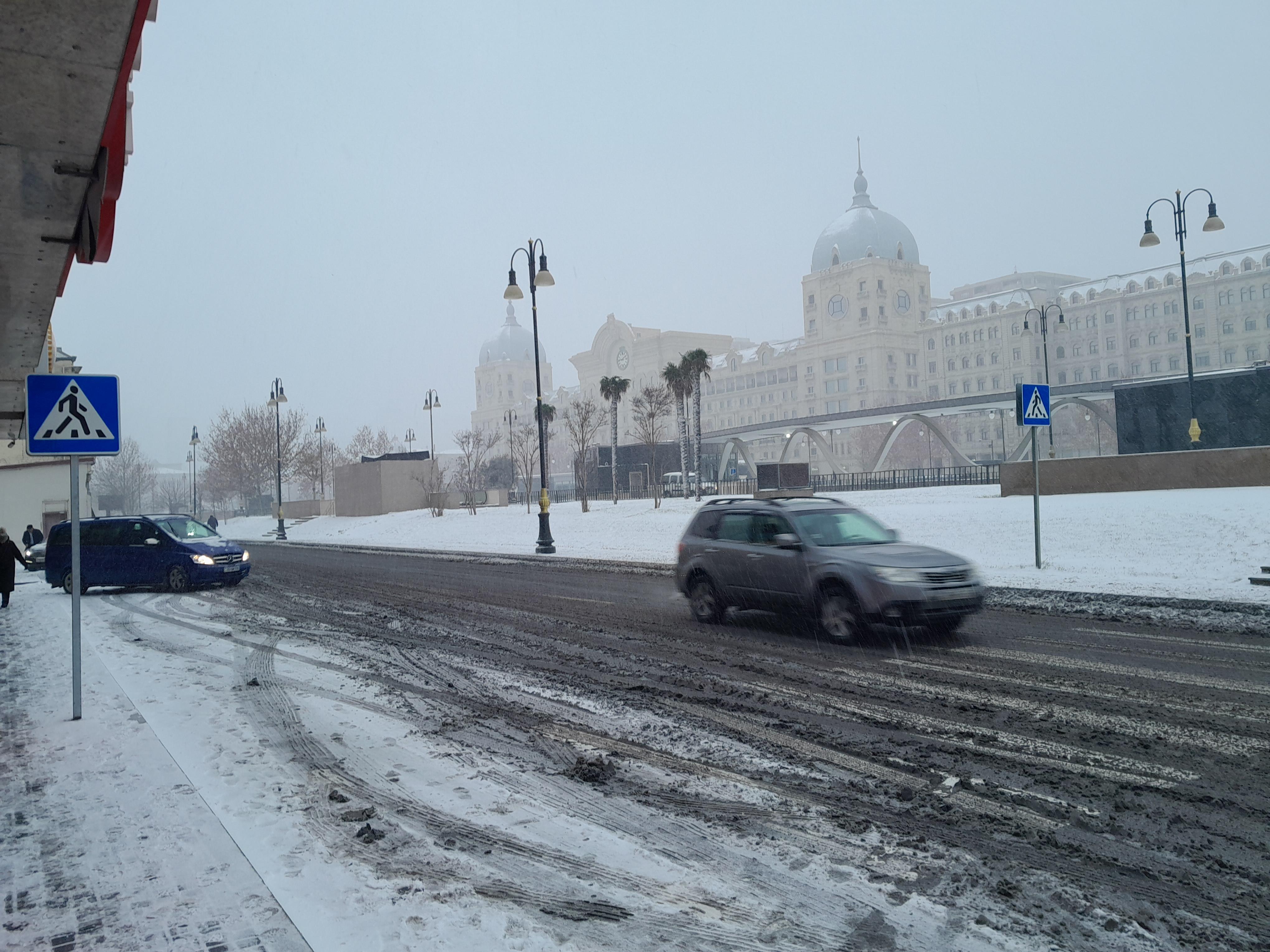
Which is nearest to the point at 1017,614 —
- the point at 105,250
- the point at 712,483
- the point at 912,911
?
the point at 912,911

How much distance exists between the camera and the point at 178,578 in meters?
19.3

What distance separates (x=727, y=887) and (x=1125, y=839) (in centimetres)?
207

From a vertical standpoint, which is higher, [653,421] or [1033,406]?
[653,421]

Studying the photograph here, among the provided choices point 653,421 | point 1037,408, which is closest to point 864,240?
point 653,421

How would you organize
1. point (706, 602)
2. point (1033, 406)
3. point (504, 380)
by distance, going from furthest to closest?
point (504, 380) → point (1033, 406) → point (706, 602)

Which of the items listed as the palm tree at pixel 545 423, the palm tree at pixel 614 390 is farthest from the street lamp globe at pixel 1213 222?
the palm tree at pixel 614 390

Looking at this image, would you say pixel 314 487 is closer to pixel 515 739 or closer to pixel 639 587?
pixel 639 587

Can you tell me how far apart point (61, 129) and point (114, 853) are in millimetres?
5057

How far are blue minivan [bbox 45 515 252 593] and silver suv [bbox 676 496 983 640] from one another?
12.2m

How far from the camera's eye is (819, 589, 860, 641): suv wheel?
32.0ft

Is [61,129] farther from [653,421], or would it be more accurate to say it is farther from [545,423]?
[545,423]

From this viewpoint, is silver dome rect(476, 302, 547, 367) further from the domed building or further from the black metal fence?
the black metal fence

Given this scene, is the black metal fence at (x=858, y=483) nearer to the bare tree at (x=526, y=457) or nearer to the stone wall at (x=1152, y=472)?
the bare tree at (x=526, y=457)

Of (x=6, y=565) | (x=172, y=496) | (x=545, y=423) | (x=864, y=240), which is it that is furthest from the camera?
(x=172, y=496)
